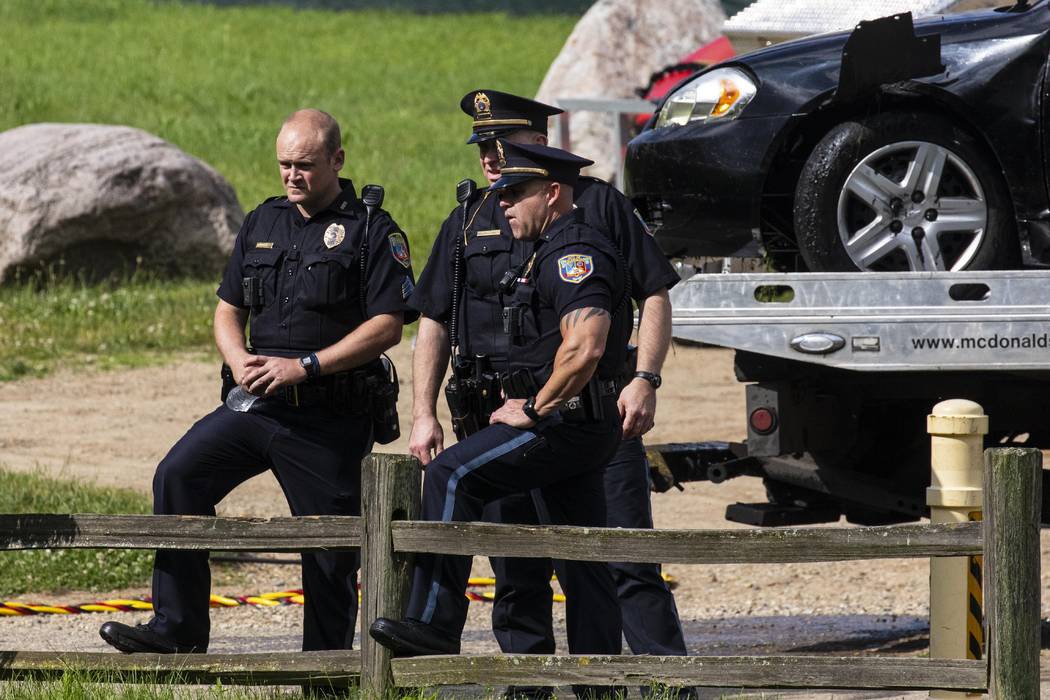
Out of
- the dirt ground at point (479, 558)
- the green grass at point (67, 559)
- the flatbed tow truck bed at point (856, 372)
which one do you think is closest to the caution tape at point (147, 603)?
the dirt ground at point (479, 558)

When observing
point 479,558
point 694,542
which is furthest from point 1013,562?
point 479,558

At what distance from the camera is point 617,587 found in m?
5.40

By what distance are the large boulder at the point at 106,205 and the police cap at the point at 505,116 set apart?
9.56 m

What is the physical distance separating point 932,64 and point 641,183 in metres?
1.22

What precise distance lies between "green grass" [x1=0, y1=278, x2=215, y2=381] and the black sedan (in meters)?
7.57

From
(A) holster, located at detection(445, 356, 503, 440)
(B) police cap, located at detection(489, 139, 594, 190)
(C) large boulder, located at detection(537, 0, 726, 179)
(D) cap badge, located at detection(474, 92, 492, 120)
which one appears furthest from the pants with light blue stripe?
(C) large boulder, located at detection(537, 0, 726, 179)

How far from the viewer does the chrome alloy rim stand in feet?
20.5

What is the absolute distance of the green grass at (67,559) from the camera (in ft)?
25.8

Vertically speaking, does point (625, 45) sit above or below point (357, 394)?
above

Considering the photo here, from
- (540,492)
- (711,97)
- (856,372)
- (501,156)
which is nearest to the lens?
(540,492)

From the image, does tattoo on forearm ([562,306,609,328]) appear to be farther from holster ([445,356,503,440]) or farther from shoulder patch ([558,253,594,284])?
holster ([445,356,503,440])

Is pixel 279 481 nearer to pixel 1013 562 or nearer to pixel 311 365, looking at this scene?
pixel 311 365

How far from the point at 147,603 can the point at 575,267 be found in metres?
3.17

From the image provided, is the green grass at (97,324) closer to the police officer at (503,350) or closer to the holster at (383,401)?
the holster at (383,401)
